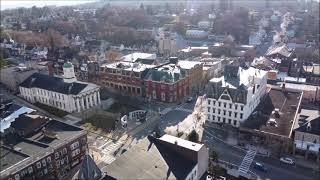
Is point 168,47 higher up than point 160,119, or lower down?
higher up

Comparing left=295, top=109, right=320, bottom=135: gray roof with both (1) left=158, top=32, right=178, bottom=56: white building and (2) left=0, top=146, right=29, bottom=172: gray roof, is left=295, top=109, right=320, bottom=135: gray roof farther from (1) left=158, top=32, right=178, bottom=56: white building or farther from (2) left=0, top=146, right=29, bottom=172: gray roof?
(1) left=158, top=32, right=178, bottom=56: white building

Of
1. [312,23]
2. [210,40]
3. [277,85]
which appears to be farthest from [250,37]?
[277,85]

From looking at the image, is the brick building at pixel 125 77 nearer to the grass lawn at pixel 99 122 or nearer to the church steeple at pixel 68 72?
the church steeple at pixel 68 72

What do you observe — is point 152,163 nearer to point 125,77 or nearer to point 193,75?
point 125,77

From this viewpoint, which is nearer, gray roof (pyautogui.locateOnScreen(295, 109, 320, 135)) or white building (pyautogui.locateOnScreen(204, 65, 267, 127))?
gray roof (pyautogui.locateOnScreen(295, 109, 320, 135))

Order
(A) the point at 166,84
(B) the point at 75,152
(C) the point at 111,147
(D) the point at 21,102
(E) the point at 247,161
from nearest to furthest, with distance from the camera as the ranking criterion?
1. (E) the point at 247,161
2. (B) the point at 75,152
3. (C) the point at 111,147
4. (A) the point at 166,84
5. (D) the point at 21,102

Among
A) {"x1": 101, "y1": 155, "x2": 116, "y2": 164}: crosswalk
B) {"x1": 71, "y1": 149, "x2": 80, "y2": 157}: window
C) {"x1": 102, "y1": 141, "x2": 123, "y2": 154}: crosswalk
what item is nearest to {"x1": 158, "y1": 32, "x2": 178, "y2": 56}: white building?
{"x1": 102, "y1": 141, "x2": 123, "y2": 154}: crosswalk

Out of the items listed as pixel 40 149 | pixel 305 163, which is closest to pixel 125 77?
pixel 40 149
